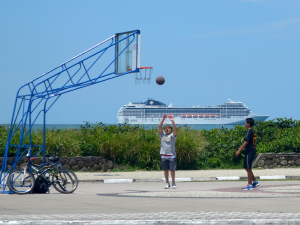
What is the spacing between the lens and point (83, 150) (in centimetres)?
1916

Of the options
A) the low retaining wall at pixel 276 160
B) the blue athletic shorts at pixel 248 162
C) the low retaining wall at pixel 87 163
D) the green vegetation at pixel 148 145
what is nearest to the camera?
the blue athletic shorts at pixel 248 162

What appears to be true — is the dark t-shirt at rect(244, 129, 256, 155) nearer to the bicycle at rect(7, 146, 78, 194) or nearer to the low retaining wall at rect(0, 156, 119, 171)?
the bicycle at rect(7, 146, 78, 194)

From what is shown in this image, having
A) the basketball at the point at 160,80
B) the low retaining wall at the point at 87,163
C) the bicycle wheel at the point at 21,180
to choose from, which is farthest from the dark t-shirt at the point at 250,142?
the low retaining wall at the point at 87,163

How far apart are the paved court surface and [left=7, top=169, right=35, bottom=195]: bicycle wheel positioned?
0.33 m

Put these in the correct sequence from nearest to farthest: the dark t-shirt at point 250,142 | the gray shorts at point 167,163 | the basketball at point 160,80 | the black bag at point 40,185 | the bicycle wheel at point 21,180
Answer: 1. the bicycle wheel at point 21,180
2. the black bag at point 40,185
3. the dark t-shirt at point 250,142
4. the gray shorts at point 167,163
5. the basketball at point 160,80

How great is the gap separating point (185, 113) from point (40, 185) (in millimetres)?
105867

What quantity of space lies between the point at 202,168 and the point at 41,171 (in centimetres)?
926

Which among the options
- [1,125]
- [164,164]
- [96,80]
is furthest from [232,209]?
[1,125]

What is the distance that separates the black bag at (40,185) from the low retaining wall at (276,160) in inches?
414

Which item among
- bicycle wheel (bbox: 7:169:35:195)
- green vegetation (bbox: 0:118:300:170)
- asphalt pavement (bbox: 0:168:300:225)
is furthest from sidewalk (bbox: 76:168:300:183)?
bicycle wheel (bbox: 7:169:35:195)

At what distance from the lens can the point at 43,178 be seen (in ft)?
39.7

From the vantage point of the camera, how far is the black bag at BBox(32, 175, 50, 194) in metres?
12.0

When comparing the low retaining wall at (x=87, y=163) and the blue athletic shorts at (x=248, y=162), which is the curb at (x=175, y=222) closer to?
the blue athletic shorts at (x=248, y=162)

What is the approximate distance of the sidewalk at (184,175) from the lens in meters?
16.2
